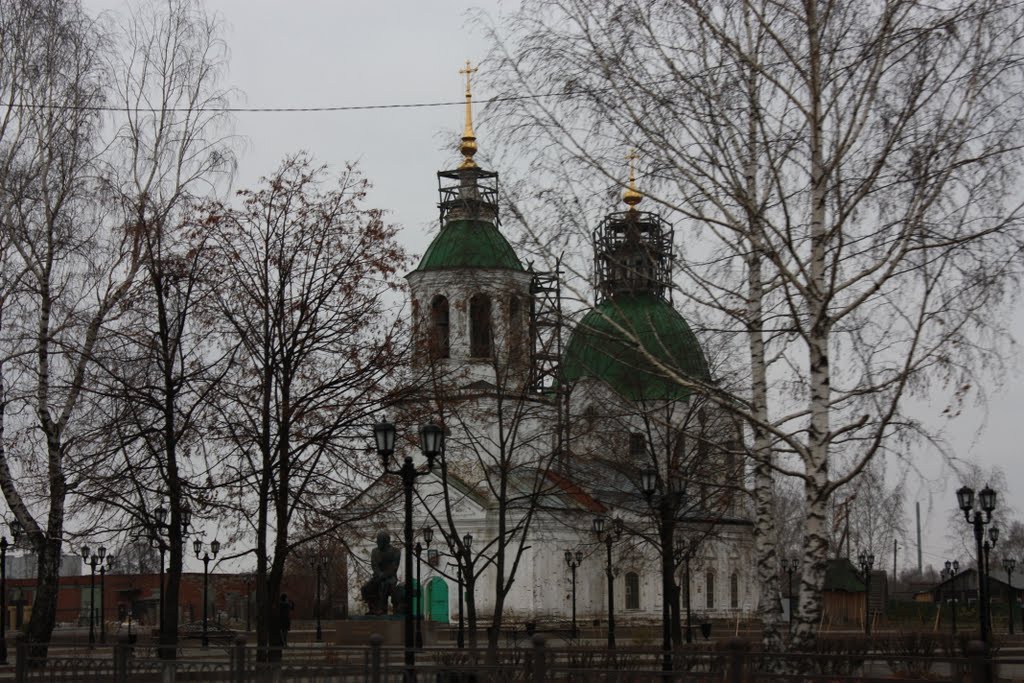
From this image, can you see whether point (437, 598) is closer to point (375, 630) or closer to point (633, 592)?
point (633, 592)

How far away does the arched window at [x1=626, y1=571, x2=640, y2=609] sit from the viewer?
229 ft

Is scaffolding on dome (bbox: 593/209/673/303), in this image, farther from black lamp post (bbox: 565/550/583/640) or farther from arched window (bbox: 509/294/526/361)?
black lamp post (bbox: 565/550/583/640)

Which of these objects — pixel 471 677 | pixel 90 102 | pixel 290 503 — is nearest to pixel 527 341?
pixel 290 503

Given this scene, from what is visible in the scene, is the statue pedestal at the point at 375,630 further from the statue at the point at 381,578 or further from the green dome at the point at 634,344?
the green dome at the point at 634,344

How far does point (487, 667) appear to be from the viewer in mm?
17406

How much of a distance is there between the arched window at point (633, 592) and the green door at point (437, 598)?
9.73m

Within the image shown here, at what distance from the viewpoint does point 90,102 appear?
107 ft

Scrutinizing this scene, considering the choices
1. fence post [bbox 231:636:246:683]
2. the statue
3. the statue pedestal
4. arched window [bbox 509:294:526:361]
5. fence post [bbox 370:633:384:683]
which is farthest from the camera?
the statue

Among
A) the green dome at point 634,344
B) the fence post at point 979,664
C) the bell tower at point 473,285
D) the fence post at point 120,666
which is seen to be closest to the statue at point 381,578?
the bell tower at point 473,285

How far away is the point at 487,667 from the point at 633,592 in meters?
53.8

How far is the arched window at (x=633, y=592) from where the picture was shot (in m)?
69.8

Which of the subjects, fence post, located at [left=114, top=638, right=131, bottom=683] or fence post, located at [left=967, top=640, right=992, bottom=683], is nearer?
fence post, located at [left=967, top=640, right=992, bottom=683]

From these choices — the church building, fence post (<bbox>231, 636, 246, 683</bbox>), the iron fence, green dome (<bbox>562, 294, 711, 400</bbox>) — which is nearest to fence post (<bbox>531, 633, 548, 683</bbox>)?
the iron fence

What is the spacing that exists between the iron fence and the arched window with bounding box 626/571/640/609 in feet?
155
